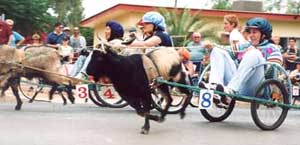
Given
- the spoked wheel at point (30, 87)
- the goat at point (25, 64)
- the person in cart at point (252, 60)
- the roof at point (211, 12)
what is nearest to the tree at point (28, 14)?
the roof at point (211, 12)

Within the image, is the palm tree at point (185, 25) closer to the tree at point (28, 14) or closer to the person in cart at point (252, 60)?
Answer: the tree at point (28, 14)

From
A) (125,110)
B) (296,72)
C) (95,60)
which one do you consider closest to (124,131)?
(95,60)

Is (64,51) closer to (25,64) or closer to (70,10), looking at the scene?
(25,64)

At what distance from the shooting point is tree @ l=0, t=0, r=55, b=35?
30394 millimetres

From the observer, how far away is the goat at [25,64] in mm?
11951

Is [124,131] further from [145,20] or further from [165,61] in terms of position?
[145,20]

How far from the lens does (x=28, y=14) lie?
30828 mm

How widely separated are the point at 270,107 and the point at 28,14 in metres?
22.6

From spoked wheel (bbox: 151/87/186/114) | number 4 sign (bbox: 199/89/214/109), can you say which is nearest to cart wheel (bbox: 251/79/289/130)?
number 4 sign (bbox: 199/89/214/109)

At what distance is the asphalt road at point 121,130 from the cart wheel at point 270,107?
146 mm

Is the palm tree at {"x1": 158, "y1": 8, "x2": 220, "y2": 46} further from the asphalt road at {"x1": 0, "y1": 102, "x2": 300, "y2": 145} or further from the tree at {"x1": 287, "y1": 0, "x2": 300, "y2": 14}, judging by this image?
the tree at {"x1": 287, "y1": 0, "x2": 300, "y2": 14}

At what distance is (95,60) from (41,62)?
11.6ft

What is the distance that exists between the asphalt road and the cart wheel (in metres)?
0.15

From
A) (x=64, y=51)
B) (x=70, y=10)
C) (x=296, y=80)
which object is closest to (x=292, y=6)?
(x=70, y=10)
